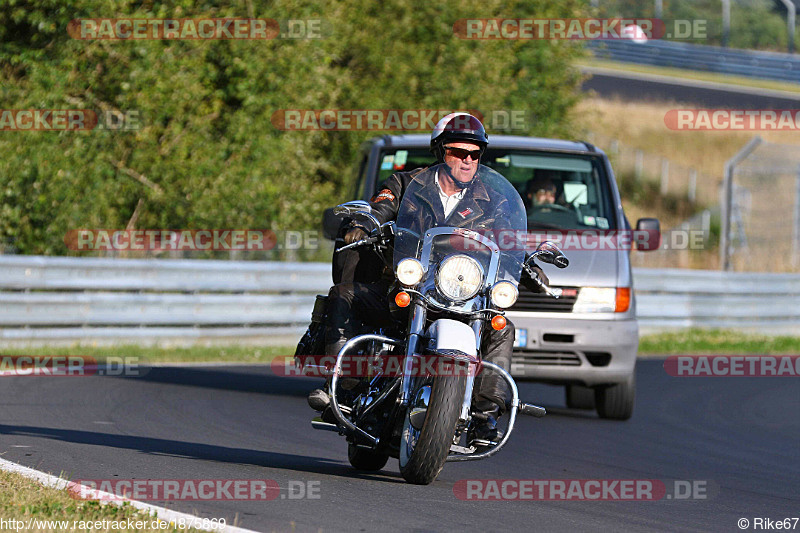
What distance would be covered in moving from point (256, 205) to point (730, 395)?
8.99 m

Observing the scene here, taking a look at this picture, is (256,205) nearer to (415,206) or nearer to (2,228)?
(2,228)

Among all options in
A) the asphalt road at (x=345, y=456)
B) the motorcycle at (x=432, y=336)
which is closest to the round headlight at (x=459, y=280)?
the motorcycle at (x=432, y=336)

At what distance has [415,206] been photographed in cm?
703

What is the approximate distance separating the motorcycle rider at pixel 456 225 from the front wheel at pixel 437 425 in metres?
0.36

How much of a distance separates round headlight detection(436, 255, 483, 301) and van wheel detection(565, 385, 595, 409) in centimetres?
632

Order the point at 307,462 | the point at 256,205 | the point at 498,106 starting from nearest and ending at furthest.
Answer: the point at 307,462 → the point at 256,205 → the point at 498,106

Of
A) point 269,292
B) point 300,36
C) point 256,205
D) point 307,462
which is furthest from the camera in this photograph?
point 300,36

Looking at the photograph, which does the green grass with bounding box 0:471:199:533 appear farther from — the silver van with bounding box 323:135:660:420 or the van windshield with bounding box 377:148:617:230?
the van windshield with bounding box 377:148:617:230

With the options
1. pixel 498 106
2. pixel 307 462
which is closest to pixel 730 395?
pixel 307 462

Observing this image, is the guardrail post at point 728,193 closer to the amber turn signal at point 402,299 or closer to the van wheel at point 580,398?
the van wheel at point 580,398

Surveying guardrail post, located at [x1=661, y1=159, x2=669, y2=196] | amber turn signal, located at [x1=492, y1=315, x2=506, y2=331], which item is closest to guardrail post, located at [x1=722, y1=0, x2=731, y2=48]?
guardrail post, located at [x1=661, y1=159, x2=669, y2=196]

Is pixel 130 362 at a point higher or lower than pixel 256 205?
lower

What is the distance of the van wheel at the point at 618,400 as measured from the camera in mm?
11430

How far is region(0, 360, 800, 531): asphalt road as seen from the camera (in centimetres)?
621
